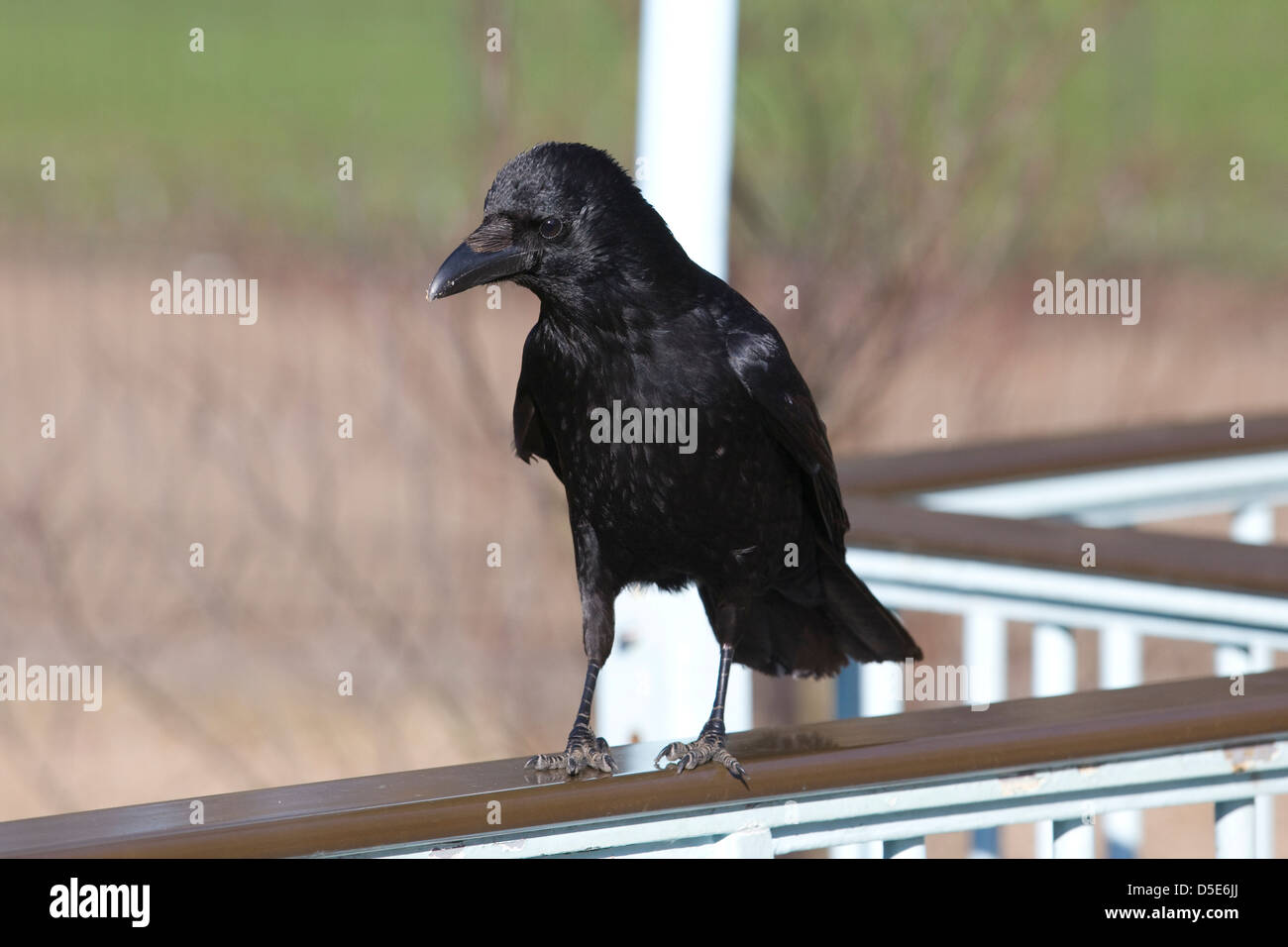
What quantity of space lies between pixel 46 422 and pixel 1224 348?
8807 mm

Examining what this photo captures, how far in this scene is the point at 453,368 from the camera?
6359mm

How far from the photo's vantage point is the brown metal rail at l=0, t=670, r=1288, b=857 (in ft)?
5.34

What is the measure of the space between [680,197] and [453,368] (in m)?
2.97

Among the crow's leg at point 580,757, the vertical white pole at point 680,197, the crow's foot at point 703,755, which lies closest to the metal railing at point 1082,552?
the vertical white pole at point 680,197

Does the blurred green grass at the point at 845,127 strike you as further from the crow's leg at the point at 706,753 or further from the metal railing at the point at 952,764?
the crow's leg at the point at 706,753

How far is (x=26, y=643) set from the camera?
711 centimetres
